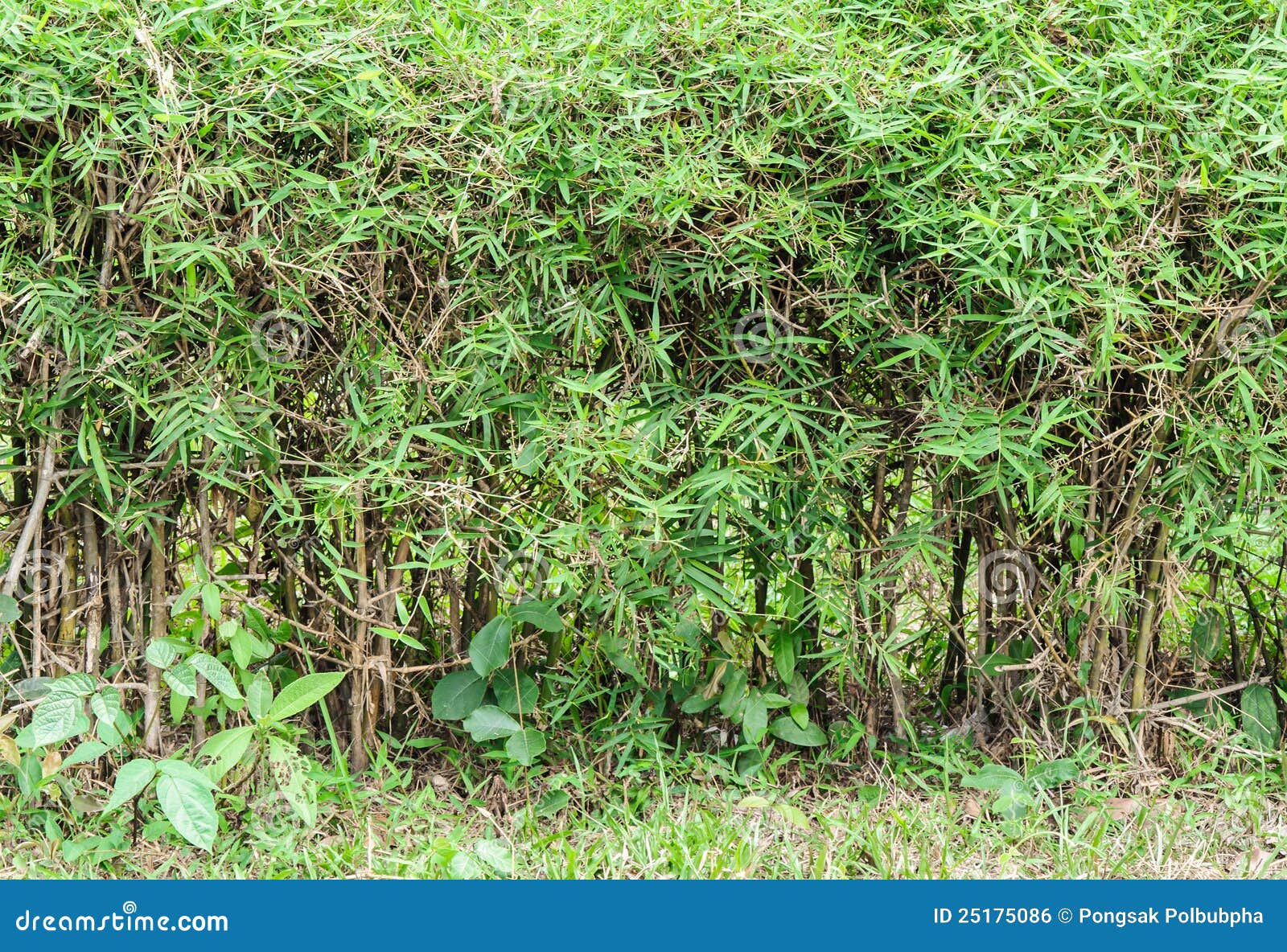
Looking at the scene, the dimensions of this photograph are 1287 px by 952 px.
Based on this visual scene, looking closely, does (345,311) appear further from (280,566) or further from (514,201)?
(280,566)

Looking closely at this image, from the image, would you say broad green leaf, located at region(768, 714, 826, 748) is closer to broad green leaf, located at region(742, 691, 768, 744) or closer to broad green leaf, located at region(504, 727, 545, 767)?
broad green leaf, located at region(742, 691, 768, 744)

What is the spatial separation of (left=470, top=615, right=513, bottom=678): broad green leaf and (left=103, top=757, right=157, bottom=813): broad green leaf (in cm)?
A: 68

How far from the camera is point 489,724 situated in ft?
8.83

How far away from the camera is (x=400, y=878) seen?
2.35 metres

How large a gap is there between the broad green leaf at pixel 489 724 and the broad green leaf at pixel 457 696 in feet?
0.10

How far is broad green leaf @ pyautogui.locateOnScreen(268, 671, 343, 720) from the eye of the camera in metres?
2.51

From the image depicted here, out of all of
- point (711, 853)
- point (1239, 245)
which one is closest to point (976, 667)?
point (711, 853)

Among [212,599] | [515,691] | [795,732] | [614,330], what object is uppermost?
[614,330]

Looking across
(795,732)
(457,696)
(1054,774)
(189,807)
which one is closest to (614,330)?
(457,696)

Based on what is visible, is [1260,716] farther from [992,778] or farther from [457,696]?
[457,696]

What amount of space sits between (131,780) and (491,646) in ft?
2.50

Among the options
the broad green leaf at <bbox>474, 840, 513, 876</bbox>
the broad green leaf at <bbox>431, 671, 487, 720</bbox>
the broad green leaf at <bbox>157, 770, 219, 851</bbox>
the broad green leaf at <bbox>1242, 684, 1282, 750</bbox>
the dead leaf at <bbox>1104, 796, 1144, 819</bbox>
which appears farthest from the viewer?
the broad green leaf at <bbox>1242, 684, 1282, 750</bbox>

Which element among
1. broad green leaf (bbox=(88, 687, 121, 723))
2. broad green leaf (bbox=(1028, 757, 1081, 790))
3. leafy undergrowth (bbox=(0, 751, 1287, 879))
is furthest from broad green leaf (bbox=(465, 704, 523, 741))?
broad green leaf (bbox=(1028, 757, 1081, 790))

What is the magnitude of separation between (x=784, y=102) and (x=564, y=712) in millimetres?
1408
